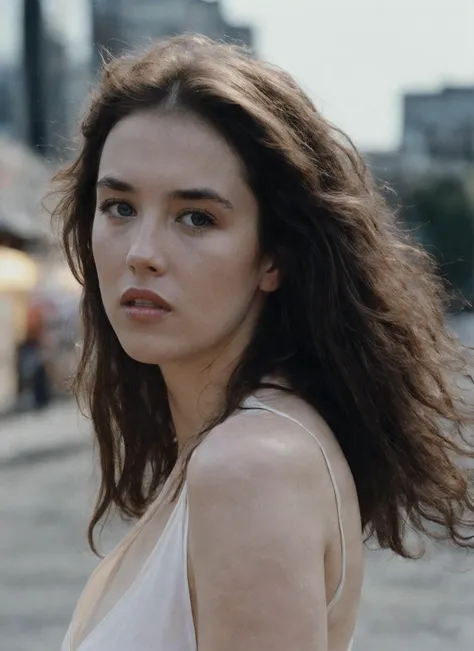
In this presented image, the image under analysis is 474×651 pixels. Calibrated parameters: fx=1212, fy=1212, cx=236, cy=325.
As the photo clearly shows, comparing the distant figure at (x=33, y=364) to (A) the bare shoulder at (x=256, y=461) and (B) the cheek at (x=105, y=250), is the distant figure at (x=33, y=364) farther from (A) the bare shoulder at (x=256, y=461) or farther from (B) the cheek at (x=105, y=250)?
(A) the bare shoulder at (x=256, y=461)

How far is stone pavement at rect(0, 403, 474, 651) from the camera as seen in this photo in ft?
19.5

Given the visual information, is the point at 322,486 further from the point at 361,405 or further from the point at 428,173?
the point at 428,173

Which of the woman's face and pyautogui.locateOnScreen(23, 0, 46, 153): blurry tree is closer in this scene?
the woman's face

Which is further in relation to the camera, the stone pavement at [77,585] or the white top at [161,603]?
the stone pavement at [77,585]

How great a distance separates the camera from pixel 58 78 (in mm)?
31875

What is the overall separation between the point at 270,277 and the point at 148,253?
212mm

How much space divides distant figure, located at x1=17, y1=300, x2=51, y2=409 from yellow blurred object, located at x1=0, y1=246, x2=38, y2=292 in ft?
1.09

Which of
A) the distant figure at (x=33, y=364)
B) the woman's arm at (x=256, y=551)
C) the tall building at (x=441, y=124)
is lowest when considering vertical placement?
the tall building at (x=441, y=124)

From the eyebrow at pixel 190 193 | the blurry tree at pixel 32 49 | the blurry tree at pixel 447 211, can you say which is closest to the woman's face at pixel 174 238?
the eyebrow at pixel 190 193

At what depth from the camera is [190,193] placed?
1.62 meters

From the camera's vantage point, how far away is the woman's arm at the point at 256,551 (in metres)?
1.39

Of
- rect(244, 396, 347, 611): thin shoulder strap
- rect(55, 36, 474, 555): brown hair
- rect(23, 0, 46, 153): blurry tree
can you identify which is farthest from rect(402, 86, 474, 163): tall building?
rect(244, 396, 347, 611): thin shoulder strap

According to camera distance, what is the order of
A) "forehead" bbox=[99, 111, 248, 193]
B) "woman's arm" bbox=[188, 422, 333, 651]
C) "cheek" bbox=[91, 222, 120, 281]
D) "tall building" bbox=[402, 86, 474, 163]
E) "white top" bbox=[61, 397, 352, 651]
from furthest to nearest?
"tall building" bbox=[402, 86, 474, 163], "cheek" bbox=[91, 222, 120, 281], "forehead" bbox=[99, 111, 248, 193], "white top" bbox=[61, 397, 352, 651], "woman's arm" bbox=[188, 422, 333, 651]

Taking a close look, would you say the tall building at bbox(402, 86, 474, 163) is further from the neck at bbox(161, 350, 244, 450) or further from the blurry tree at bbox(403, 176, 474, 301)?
the neck at bbox(161, 350, 244, 450)
